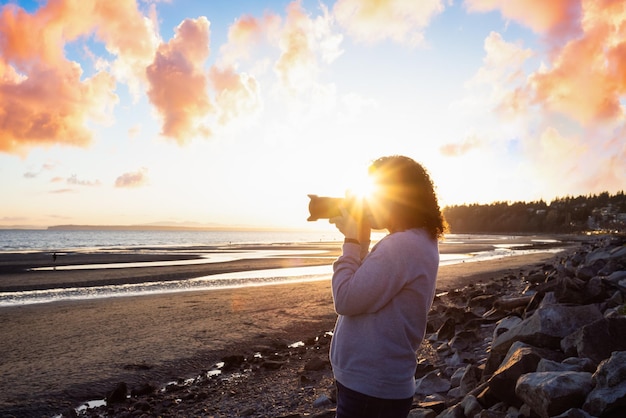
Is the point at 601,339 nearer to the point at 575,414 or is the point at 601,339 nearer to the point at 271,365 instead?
the point at 575,414

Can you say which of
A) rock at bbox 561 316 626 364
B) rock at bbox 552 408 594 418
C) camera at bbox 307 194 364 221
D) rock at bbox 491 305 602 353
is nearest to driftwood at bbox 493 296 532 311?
rock at bbox 491 305 602 353

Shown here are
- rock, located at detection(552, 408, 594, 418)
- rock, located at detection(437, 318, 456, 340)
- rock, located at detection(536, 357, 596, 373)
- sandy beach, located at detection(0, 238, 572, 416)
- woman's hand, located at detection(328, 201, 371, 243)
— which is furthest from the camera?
rock, located at detection(437, 318, 456, 340)

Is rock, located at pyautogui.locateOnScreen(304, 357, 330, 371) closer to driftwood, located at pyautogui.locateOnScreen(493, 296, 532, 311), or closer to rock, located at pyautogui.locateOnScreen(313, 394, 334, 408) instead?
rock, located at pyautogui.locateOnScreen(313, 394, 334, 408)

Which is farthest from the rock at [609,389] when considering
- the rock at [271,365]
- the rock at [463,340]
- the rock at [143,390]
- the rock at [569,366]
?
the rock at [143,390]

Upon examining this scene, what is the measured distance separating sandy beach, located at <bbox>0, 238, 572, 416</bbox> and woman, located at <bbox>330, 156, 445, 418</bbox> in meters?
6.31

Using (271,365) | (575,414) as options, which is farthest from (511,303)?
(575,414)

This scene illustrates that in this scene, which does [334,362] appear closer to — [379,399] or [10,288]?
[379,399]

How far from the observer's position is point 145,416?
627cm

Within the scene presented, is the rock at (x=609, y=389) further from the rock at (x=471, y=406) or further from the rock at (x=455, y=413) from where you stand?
the rock at (x=455, y=413)

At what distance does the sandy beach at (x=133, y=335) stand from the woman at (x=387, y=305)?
20.7ft

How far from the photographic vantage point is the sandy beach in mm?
7621

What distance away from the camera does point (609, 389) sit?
11.4ft

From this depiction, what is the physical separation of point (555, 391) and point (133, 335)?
9.79m

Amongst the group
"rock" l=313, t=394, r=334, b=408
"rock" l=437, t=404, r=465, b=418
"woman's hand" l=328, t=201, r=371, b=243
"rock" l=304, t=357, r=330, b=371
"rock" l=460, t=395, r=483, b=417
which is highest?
"woman's hand" l=328, t=201, r=371, b=243
